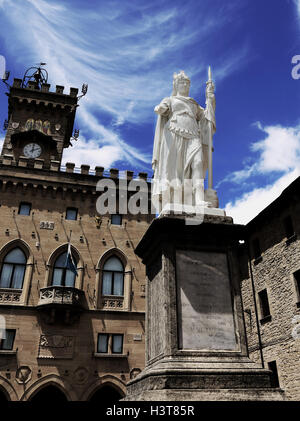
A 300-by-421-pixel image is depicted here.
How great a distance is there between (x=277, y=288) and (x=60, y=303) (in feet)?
43.6

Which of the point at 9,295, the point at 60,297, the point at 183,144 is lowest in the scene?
the point at 183,144

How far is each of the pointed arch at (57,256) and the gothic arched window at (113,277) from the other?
1613 mm

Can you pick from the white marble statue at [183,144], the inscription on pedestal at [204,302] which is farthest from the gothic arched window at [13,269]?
the inscription on pedestal at [204,302]

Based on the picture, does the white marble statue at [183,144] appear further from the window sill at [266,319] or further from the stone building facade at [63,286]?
the window sill at [266,319]

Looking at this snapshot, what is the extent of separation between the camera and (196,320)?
6086mm

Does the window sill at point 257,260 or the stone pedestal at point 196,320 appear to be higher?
the window sill at point 257,260

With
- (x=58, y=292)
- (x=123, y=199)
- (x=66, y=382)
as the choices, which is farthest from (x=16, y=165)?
(x=66, y=382)

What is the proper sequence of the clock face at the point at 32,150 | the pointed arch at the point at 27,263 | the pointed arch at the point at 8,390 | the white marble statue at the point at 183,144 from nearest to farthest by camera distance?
the white marble statue at the point at 183,144 → the pointed arch at the point at 8,390 → the pointed arch at the point at 27,263 → the clock face at the point at 32,150

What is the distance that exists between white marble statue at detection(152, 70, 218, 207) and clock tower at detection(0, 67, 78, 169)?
2324cm

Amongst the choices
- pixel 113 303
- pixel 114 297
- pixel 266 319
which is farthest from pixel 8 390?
pixel 266 319

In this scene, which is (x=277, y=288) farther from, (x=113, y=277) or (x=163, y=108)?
(x=163, y=108)

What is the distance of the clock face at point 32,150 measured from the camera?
101ft

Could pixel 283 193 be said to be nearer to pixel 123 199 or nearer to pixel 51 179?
pixel 123 199

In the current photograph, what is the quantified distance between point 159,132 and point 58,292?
1802 cm
